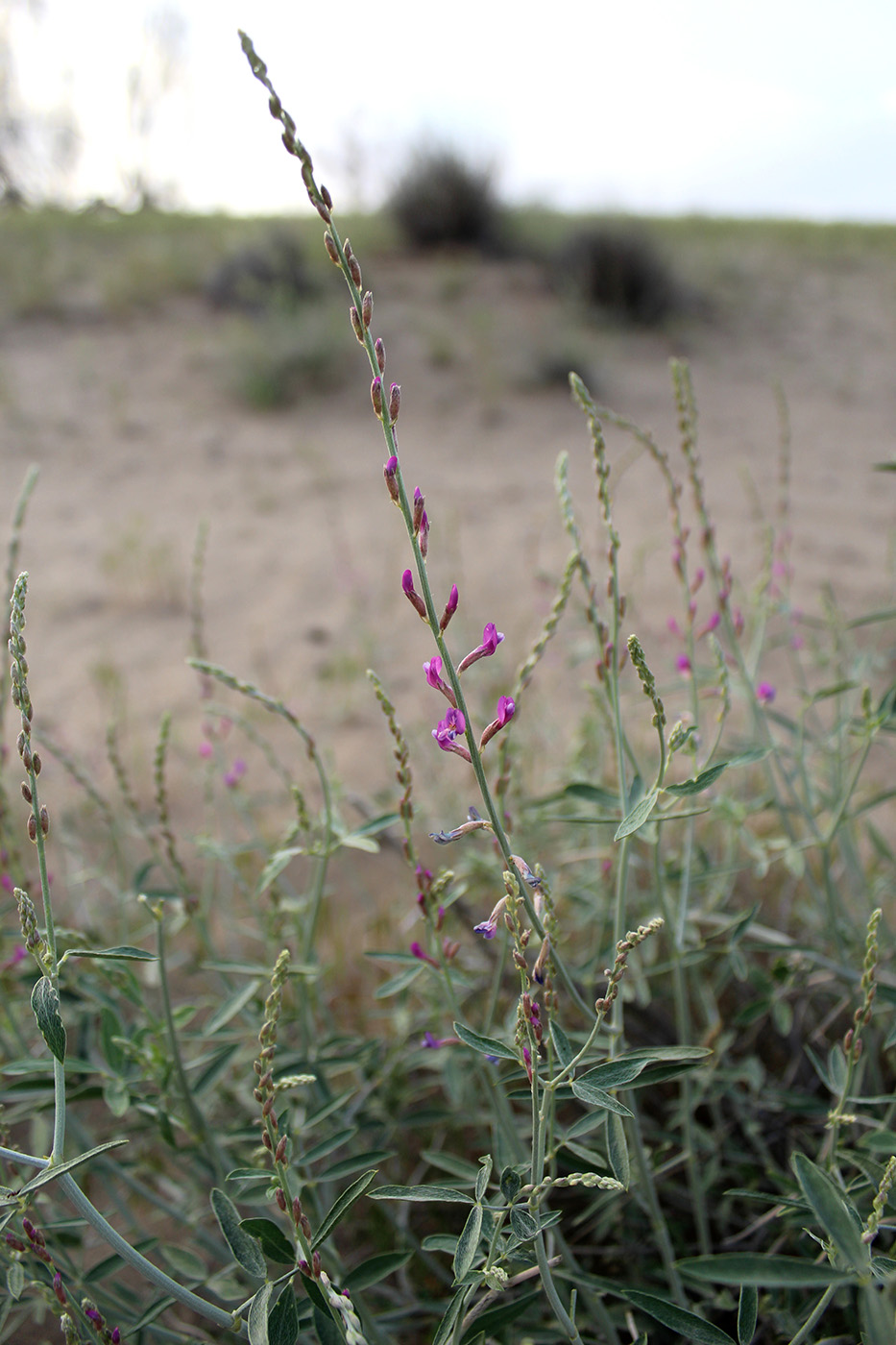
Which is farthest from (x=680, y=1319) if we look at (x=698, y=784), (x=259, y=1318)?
(x=698, y=784)

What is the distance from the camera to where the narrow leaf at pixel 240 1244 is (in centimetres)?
87

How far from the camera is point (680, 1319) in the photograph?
86 cm

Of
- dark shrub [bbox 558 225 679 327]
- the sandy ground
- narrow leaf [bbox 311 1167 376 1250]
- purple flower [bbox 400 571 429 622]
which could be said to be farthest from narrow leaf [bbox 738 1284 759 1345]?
dark shrub [bbox 558 225 679 327]

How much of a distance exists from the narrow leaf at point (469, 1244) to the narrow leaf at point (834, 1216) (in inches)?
11.1

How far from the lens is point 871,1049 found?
135cm

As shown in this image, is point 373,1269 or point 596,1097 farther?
point 373,1269

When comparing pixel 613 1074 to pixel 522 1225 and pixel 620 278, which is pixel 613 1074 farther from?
pixel 620 278

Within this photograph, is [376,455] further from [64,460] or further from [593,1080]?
[593,1080]

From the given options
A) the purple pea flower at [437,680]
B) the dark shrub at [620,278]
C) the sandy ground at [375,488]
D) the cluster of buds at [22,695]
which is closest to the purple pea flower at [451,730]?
the purple pea flower at [437,680]

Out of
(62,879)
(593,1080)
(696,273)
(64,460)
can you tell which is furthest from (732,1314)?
(696,273)

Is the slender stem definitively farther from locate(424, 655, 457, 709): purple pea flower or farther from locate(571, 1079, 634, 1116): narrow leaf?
locate(424, 655, 457, 709): purple pea flower

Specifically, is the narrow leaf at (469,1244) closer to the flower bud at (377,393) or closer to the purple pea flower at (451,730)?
the purple pea flower at (451,730)

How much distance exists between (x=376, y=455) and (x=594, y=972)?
→ 17.8ft

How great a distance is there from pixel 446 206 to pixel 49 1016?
449 inches
